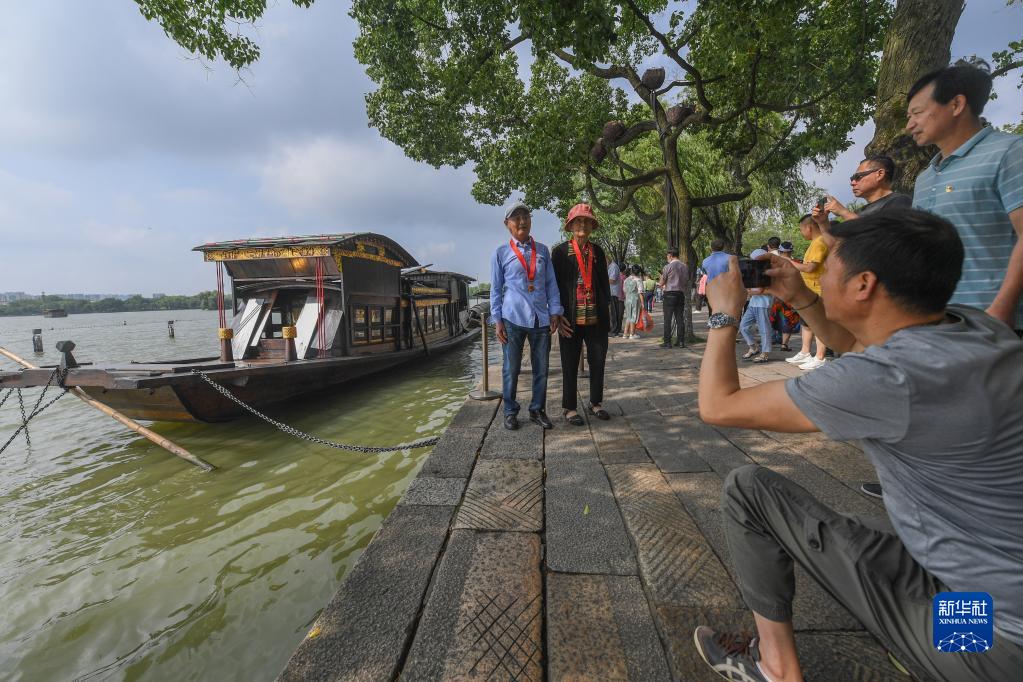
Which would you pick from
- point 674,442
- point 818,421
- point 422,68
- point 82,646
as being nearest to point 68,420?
point 82,646

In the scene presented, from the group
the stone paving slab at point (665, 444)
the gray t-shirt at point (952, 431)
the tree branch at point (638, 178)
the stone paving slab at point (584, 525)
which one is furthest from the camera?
the tree branch at point (638, 178)

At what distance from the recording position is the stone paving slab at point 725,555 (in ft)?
5.34

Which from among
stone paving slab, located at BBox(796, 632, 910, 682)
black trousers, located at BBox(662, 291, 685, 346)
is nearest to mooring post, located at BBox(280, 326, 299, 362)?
black trousers, located at BBox(662, 291, 685, 346)

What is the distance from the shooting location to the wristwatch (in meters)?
1.36

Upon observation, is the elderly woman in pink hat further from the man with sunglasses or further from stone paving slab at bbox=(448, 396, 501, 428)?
the man with sunglasses

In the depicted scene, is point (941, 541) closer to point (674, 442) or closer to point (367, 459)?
point (674, 442)

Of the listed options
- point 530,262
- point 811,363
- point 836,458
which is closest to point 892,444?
point 836,458

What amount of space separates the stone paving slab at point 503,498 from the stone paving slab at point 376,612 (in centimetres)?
21

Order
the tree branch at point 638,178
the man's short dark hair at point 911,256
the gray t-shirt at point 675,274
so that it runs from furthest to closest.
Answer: the tree branch at point 638,178 → the gray t-shirt at point 675,274 → the man's short dark hair at point 911,256

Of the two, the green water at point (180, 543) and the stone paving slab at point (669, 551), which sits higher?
the stone paving slab at point (669, 551)

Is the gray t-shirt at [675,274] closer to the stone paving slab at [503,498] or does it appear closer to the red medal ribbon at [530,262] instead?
the red medal ribbon at [530,262]

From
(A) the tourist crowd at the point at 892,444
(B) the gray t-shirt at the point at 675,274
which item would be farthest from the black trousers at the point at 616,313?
(A) the tourist crowd at the point at 892,444

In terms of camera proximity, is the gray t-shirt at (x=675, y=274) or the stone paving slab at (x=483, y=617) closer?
the stone paving slab at (x=483, y=617)

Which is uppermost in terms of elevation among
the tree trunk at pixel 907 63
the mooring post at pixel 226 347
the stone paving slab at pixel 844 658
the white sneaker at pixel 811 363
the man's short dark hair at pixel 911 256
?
the tree trunk at pixel 907 63
